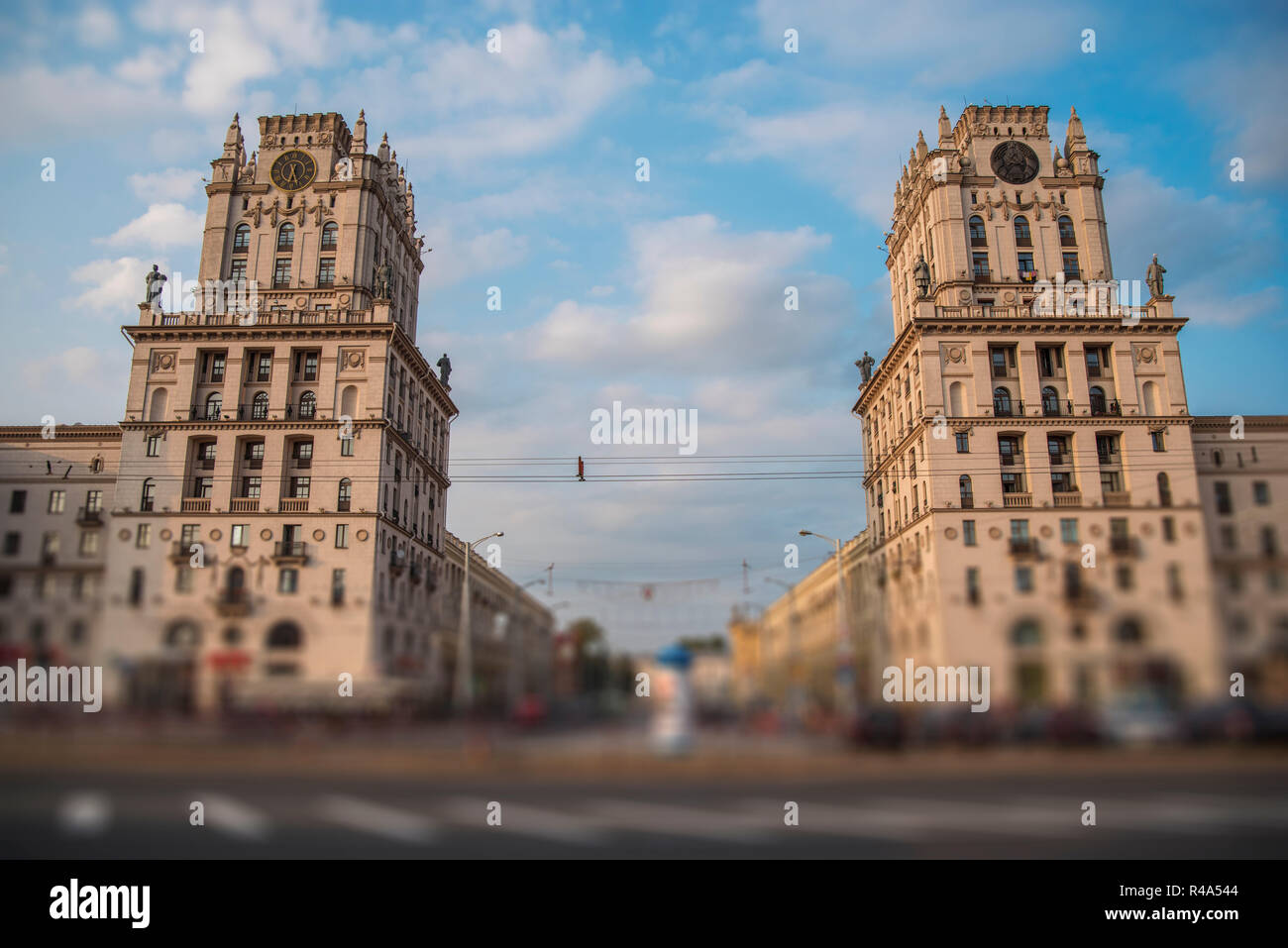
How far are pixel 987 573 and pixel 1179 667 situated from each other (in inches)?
107

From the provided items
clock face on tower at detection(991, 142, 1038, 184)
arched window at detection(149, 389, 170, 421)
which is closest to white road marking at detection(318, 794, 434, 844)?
arched window at detection(149, 389, 170, 421)

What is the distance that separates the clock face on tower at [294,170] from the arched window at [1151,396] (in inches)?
2063

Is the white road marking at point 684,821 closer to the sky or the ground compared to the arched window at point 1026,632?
closer to the ground

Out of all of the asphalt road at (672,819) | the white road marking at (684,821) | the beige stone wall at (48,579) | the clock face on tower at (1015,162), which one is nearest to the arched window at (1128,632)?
the asphalt road at (672,819)

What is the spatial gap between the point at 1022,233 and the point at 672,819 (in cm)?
5185

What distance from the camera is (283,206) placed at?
53.4 metres

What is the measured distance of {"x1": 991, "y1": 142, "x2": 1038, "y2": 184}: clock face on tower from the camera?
176 feet

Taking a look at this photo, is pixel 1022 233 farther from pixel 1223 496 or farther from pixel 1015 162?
pixel 1223 496

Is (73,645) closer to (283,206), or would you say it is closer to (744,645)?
(744,645)

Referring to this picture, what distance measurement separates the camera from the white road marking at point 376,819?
11625mm

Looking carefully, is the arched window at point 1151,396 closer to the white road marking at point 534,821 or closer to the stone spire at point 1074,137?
the stone spire at point 1074,137

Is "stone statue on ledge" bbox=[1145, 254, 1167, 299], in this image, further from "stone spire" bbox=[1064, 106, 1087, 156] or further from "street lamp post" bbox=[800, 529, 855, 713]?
"street lamp post" bbox=[800, 529, 855, 713]

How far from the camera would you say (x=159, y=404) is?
4541cm
